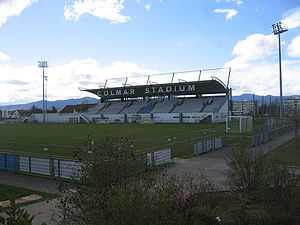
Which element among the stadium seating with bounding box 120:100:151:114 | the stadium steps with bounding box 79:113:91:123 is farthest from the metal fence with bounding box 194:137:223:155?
the stadium steps with bounding box 79:113:91:123

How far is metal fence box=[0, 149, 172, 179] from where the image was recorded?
17922mm

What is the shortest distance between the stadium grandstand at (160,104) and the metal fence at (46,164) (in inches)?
2112

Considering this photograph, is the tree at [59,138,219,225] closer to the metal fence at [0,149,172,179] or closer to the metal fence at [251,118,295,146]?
the metal fence at [0,149,172,179]

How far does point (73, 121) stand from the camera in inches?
3696

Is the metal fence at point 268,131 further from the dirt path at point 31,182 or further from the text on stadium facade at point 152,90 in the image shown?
the text on stadium facade at point 152,90

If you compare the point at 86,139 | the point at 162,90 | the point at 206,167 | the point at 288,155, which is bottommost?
the point at 206,167

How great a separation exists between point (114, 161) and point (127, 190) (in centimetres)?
137

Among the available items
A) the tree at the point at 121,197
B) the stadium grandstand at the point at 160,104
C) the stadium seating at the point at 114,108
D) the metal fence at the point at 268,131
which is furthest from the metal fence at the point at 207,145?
the stadium seating at the point at 114,108

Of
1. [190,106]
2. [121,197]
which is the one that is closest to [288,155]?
[121,197]

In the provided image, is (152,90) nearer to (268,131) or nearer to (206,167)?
(268,131)

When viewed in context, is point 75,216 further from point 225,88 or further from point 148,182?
point 225,88

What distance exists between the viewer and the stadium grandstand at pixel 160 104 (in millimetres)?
79188

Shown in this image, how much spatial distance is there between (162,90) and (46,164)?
70552mm

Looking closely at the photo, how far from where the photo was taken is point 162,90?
291ft
